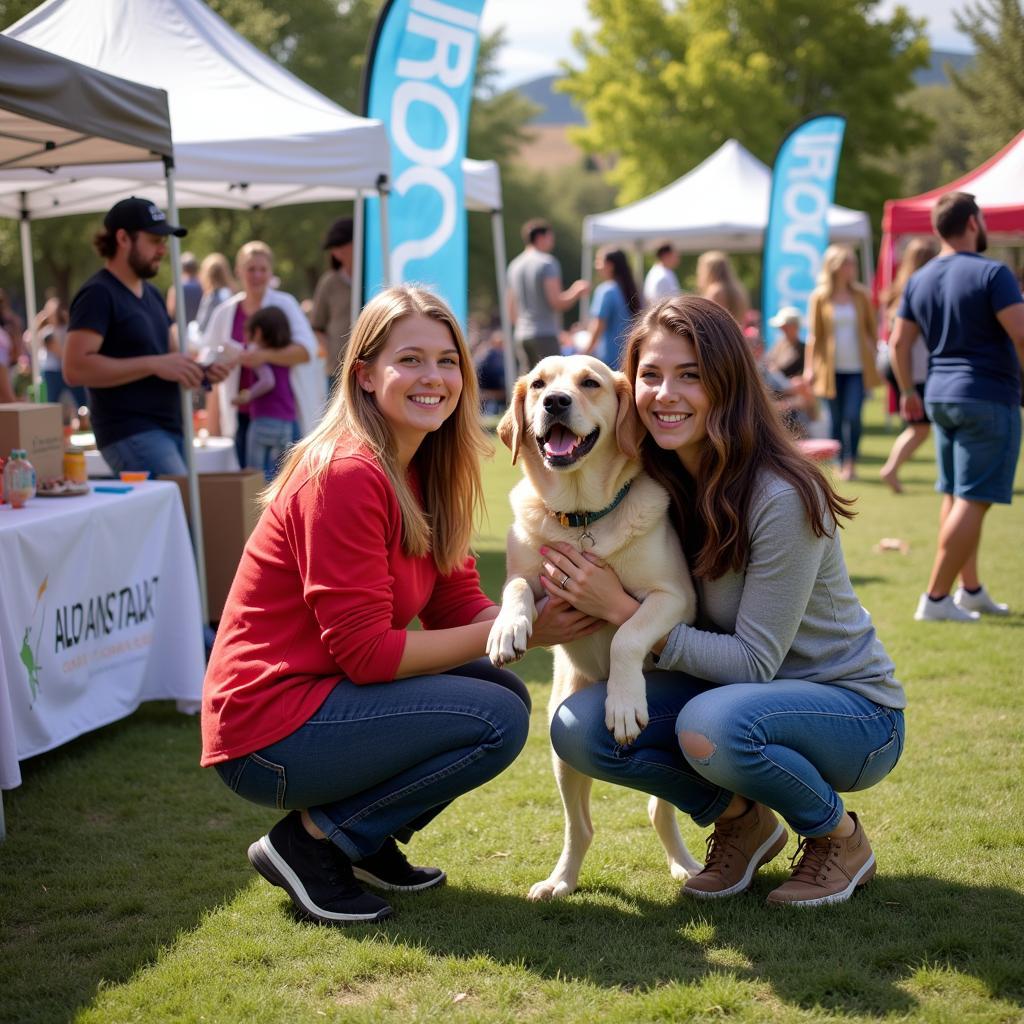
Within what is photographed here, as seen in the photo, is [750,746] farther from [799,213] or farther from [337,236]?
[799,213]

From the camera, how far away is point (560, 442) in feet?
9.75

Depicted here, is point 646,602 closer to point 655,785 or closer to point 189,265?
point 655,785

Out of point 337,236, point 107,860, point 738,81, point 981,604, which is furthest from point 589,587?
point 738,81

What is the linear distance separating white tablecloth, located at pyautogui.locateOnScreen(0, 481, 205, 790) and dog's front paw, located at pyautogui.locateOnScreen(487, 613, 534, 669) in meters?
1.59

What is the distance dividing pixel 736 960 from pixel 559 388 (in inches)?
58.0

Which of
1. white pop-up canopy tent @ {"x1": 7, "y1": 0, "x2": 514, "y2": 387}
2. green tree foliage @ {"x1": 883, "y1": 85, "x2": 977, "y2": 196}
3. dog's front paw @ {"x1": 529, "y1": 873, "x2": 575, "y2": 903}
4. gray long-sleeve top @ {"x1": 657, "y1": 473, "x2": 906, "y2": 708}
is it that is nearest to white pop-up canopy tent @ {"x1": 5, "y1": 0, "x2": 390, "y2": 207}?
white pop-up canopy tent @ {"x1": 7, "y1": 0, "x2": 514, "y2": 387}

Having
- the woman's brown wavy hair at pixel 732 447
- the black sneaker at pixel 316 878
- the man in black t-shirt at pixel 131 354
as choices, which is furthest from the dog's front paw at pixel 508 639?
the man in black t-shirt at pixel 131 354

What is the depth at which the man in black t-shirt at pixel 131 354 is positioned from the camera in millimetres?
4996

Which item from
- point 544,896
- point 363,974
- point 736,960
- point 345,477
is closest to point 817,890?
point 736,960

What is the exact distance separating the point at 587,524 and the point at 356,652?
733mm

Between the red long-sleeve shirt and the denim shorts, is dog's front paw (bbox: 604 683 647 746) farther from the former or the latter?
the denim shorts

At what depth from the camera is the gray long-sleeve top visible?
2.74 metres

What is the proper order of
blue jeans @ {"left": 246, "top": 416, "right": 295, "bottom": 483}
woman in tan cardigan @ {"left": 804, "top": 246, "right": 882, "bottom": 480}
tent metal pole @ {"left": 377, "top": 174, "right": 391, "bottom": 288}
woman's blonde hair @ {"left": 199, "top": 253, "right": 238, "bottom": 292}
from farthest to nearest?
woman in tan cardigan @ {"left": 804, "top": 246, "right": 882, "bottom": 480}
woman's blonde hair @ {"left": 199, "top": 253, "right": 238, "bottom": 292}
blue jeans @ {"left": 246, "top": 416, "right": 295, "bottom": 483}
tent metal pole @ {"left": 377, "top": 174, "right": 391, "bottom": 288}

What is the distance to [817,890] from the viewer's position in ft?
9.39
